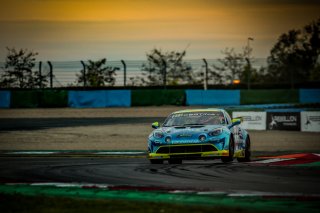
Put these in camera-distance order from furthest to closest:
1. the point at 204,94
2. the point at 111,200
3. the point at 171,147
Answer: the point at 204,94 → the point at 171,147 → the point at 111,200

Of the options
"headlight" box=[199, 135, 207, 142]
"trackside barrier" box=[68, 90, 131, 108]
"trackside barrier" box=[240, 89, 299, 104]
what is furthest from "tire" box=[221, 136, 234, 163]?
"trackside barrier" box=[68, 90, 131, 108]

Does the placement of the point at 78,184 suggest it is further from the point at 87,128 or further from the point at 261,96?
the point at 261,96

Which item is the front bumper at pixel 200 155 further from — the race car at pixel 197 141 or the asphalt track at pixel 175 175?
the asphalt track at pixel 175 175

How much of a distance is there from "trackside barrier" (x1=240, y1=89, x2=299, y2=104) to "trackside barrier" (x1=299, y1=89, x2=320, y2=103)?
287mm

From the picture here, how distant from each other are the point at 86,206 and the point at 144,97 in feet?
108

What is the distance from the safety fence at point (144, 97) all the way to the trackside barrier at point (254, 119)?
421 inches

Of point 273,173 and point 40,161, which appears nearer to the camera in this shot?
point 273,173

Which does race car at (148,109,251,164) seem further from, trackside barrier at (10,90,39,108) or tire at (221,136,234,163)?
trackside barrier at (10,90,39,108)

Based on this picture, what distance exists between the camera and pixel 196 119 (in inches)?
664

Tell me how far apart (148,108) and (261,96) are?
6.32 meters

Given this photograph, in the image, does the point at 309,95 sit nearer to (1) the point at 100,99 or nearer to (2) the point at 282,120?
(1) the point at 100,99

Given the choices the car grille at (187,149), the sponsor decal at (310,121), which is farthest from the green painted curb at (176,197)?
the sponsor decal at (310,121)

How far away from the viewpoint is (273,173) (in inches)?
529

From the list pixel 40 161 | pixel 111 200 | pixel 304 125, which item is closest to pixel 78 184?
pixel 111 200
